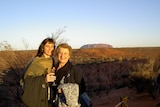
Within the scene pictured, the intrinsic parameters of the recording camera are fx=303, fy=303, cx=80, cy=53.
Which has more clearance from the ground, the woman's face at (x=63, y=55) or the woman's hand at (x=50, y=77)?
the woman's face at (x=63, y=55)

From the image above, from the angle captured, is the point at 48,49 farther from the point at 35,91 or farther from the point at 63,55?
the point at 35,91

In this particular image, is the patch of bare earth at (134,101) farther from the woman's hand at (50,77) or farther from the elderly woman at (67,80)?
the woman's hand at (50,77)

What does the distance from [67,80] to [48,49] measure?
0.58m

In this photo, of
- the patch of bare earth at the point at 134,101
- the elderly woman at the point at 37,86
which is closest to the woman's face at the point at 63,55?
the elderly woman at the point at 37,86

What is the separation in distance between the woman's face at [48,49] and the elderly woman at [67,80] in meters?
0.18

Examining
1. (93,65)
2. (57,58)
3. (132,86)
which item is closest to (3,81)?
(132,86)

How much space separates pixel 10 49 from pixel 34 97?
493 inches

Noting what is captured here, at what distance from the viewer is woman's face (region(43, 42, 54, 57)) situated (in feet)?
12.8

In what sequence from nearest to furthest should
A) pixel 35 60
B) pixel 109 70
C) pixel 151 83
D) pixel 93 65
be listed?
pixel 35 60, pixel 151 83, pixel 109 70, pixel 93 65

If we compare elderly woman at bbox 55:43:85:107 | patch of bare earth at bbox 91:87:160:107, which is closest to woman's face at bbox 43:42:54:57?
elderly woman at bbox 55:43:85:107

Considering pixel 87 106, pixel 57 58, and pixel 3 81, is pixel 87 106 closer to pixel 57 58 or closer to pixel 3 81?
pixel 57 58

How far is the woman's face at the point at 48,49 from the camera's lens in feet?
12.8

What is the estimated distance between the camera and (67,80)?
11.7ft

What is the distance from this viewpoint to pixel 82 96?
3520mm
